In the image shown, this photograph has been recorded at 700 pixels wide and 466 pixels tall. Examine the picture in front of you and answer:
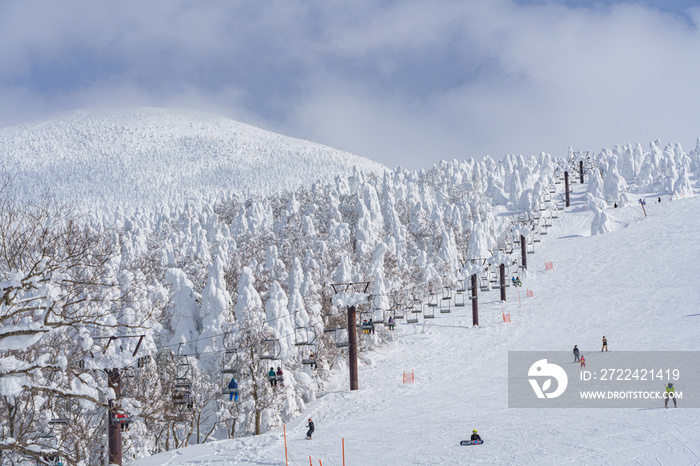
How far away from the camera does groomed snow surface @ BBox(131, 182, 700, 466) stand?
23.0 m

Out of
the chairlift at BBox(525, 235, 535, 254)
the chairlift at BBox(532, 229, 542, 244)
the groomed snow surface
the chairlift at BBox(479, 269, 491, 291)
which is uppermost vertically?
the chairlift at BBox(532, 229, 542, 244)

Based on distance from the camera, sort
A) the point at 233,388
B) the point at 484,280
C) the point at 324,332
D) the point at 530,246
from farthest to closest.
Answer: the point at 530,246 → the point at 484,280 → the point at 324,332 → the point at 233,388

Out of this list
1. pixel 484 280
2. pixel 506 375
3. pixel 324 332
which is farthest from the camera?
pixel 484 280

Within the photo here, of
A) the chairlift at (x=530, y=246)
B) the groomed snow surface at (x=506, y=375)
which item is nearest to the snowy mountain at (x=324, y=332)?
the groomed snow surface at (x=506, y=375)

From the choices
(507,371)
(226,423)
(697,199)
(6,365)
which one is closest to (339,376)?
(226,423)

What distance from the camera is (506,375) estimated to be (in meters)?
36.8

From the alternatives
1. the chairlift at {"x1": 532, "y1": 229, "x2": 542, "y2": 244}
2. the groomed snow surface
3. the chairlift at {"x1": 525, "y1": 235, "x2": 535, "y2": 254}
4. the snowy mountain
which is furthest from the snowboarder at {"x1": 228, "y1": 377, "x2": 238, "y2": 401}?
the chairlift at {"x1": 532, "y1": 229, "x2": 542, "y2": 244}

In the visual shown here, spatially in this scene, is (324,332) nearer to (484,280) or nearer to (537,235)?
(484,280)

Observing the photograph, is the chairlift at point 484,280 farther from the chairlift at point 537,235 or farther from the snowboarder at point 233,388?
the snowboarder at point 233,388

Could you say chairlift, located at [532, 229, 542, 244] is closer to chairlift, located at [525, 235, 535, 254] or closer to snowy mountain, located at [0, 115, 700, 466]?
snowy mountain, located at [0, 115, 700, 466]

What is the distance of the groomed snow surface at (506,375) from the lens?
23.0m

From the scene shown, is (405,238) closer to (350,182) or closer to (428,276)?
(428,276)

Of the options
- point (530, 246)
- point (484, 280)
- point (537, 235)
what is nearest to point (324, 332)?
point (484, 280)

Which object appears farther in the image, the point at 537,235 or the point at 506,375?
the point at 537,235
